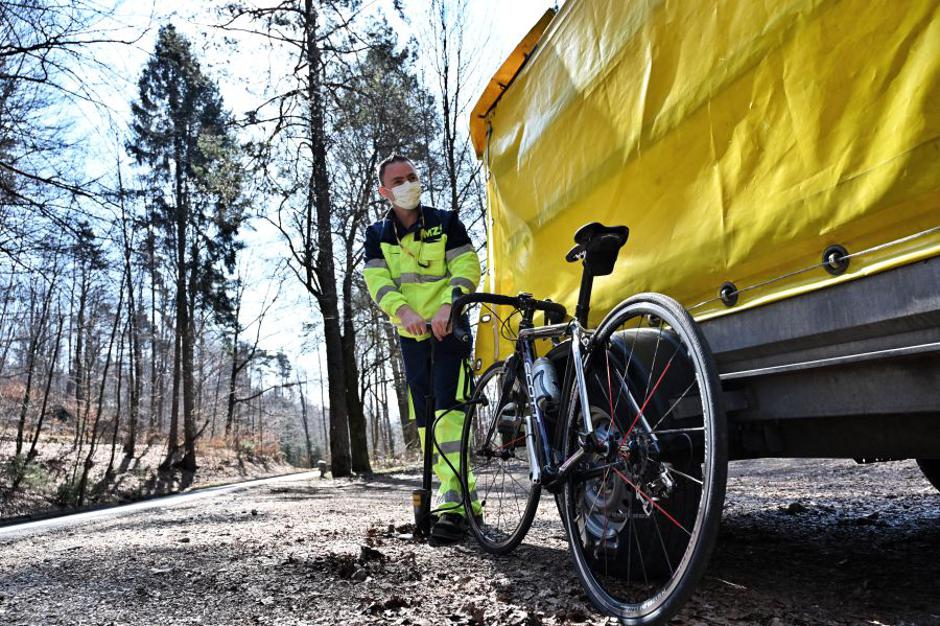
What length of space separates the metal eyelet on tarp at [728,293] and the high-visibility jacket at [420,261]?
6.29 feet

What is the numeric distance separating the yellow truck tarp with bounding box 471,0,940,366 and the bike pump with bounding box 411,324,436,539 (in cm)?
84

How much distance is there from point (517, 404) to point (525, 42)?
2.02m

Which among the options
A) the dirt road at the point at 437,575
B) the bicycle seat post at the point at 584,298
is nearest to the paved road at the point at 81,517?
the dirt road at the point at 437,575

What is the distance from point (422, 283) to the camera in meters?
3.75

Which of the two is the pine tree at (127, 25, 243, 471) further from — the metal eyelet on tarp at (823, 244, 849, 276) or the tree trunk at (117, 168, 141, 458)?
the metal eyelet on tarp at (823, 244, 849, 276)

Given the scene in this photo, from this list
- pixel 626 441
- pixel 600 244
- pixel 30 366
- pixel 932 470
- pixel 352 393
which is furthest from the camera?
pixel 30 366

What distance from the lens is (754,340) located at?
5.82ft

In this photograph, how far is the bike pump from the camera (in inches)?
135

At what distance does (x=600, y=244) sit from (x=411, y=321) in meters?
1.54

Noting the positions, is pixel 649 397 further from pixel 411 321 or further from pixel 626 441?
pixel 411 321

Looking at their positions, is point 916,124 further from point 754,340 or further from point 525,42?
point 525,42

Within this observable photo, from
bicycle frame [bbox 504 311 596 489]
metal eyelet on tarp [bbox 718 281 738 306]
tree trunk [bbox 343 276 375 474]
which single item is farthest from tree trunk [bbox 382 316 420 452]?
metal eyelet on tarp [bbox 718 281 738 306]

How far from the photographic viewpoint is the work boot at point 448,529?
330cm

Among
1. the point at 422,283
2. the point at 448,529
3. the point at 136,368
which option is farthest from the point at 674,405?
the point at 136,368
